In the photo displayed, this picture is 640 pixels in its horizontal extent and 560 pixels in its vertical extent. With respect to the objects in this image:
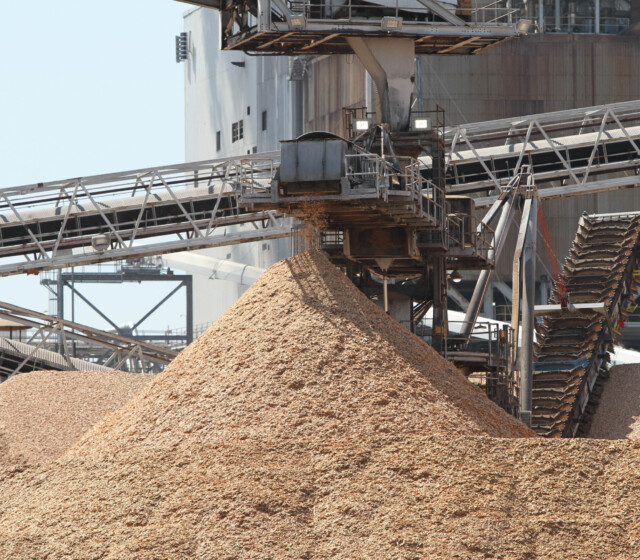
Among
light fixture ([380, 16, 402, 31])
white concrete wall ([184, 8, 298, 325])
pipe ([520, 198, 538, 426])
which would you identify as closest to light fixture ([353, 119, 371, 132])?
light fixture ([380, 16, 402, 31])

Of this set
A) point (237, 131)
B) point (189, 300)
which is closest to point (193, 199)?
point (237, 131)

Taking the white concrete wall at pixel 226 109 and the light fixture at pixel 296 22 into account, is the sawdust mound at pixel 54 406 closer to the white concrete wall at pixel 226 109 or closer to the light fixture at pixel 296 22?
the light fixture at pixel 296 22

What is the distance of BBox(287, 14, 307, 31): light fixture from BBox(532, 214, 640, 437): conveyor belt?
358 inches

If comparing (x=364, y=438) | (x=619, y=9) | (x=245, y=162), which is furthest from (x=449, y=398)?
(x=619, y=9)

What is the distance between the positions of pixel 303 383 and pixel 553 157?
20.6 m

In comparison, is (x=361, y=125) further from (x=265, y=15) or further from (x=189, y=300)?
(x=189, y=300)

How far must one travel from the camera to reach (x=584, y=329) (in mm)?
29578

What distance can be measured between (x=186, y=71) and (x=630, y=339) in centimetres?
3237

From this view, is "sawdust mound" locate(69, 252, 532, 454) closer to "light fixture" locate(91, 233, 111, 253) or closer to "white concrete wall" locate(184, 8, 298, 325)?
"light fixture" locate(91, 233, 111, 253)

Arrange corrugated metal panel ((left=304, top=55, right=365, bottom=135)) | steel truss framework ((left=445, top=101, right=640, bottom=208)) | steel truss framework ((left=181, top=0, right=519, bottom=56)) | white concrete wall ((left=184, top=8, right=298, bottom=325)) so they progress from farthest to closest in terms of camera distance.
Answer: white concrete wall ((left=184, top=8, right=298, bottom=325)) < corrugated metal panel ((left=304, top=55, right=365, bottom=135)) < steel truss framework ((left=445, top=101, right=640, bottom=208)) < steel truss framework ((left=181, top=0, right=519, bottom=56))

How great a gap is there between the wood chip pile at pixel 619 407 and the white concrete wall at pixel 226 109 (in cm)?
2579

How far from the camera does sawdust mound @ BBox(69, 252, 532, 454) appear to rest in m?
16.5

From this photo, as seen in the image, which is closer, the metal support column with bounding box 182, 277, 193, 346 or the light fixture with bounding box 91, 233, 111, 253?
the light fixture with bounding box 91, 233, 111, 253

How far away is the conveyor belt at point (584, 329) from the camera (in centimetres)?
2634
